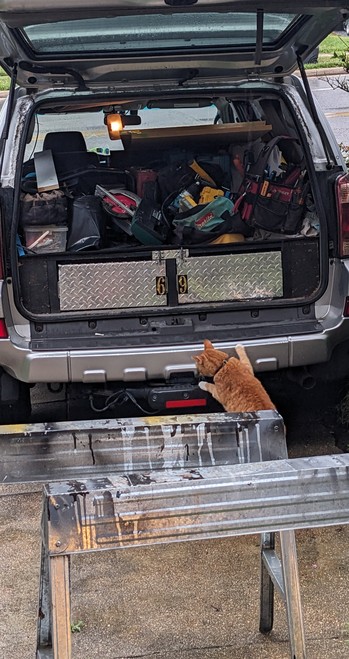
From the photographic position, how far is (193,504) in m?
2.34

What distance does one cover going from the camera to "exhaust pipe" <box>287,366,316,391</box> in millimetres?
4504

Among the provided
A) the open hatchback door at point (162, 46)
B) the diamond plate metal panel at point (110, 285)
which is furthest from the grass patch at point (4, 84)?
the diamond plate metal panel at point (110, 285)

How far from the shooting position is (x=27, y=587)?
11.8 ft

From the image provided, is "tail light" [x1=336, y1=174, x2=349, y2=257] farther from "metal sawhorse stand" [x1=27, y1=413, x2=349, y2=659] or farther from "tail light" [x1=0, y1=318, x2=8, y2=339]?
"metal sawhorse stand" [x1=27, y1=413, x2=349, y2=659]

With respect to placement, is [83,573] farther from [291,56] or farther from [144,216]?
[291,56]

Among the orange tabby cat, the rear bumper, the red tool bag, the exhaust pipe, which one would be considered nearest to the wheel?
the rear bumper

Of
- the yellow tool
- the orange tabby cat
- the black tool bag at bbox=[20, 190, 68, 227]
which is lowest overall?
the orange tabby cat

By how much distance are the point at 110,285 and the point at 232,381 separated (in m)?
0.89

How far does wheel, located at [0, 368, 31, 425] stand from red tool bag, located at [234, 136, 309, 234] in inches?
58.8

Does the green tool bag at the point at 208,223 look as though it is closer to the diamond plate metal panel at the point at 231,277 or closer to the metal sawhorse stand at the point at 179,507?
the diamond plate metal panel at the point at 231,277

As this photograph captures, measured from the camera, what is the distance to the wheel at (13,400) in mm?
4441

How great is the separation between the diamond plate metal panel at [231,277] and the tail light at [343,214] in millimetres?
334

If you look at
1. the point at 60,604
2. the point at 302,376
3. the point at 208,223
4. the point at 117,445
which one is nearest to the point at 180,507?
the point at 60,604

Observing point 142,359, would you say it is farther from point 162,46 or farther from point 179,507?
point 179,507
